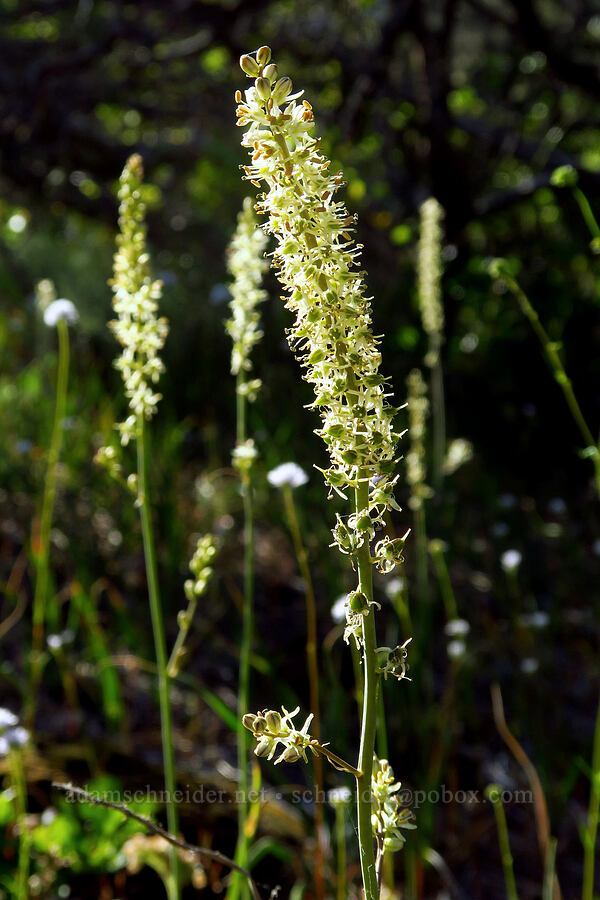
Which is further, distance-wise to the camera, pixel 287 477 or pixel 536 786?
pixel 287 477

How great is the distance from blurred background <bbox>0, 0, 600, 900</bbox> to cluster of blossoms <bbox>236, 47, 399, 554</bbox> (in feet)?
4.23

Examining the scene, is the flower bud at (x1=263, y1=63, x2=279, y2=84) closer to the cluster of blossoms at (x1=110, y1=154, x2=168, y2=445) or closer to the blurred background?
the cluster of blossoms at (x1=110, y1=154, x2=168, y2=445)

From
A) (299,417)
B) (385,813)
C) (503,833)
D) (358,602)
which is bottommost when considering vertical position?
(503,833)

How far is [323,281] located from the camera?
0.82 metres

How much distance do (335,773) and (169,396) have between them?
9.50 feet

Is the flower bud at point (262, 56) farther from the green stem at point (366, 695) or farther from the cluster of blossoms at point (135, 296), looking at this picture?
the cluster of blossoms at point (135, 296)

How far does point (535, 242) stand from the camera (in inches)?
236

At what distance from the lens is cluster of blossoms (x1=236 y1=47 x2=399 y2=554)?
823 mm

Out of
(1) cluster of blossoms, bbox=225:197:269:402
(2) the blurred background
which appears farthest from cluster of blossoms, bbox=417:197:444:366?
(1) cluster of blossoms, bbox=225:197:269:402

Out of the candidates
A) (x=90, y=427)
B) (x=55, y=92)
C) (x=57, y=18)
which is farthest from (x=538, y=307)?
(x=57, y=18)

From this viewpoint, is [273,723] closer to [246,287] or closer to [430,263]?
[246,287]

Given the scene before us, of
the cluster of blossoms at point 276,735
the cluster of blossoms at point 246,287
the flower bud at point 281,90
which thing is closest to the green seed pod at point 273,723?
the cluster of blossoms at point 276,735

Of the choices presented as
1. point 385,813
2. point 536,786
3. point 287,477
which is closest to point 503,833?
point 536,786

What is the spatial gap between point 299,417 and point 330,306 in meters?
3.92
